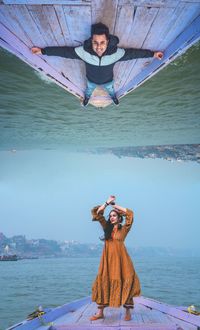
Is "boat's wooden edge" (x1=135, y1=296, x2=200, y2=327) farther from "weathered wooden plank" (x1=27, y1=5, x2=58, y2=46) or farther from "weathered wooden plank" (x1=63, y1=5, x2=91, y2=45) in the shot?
"weathered wooden plank" (x1=27, y1=5, x2=58, y2=46)

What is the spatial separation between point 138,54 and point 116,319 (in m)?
3.82

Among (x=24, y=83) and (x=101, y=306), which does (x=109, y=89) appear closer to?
(x=24, y=83)

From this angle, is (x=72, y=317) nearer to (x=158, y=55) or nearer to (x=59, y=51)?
(x=59, y=51)

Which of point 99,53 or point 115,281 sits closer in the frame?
point 99,53

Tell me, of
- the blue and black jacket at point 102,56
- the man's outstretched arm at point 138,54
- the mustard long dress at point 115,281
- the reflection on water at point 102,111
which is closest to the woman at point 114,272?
the mustard long dress at point 115,281

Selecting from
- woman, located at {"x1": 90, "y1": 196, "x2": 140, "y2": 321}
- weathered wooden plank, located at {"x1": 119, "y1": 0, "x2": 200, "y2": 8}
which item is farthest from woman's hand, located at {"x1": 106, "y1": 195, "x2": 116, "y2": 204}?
weathered wooden plank, located at {"x1": 119, "y1": 0, "x2": 200, "y2": 8}

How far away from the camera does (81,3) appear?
2.57 metres

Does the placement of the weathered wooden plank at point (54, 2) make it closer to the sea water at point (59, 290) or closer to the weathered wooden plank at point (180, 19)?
the weathered wooden plank at point (180, 19)

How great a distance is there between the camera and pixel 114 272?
4.14 m

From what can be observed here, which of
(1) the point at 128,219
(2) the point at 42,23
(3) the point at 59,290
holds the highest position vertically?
(2) the point at 42,23

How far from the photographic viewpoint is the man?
2818 millimetres

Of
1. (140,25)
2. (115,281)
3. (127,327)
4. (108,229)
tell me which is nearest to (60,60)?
(140,25)

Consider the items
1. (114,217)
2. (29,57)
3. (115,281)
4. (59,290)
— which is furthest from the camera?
(59,290)

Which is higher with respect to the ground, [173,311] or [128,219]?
[128,219]
